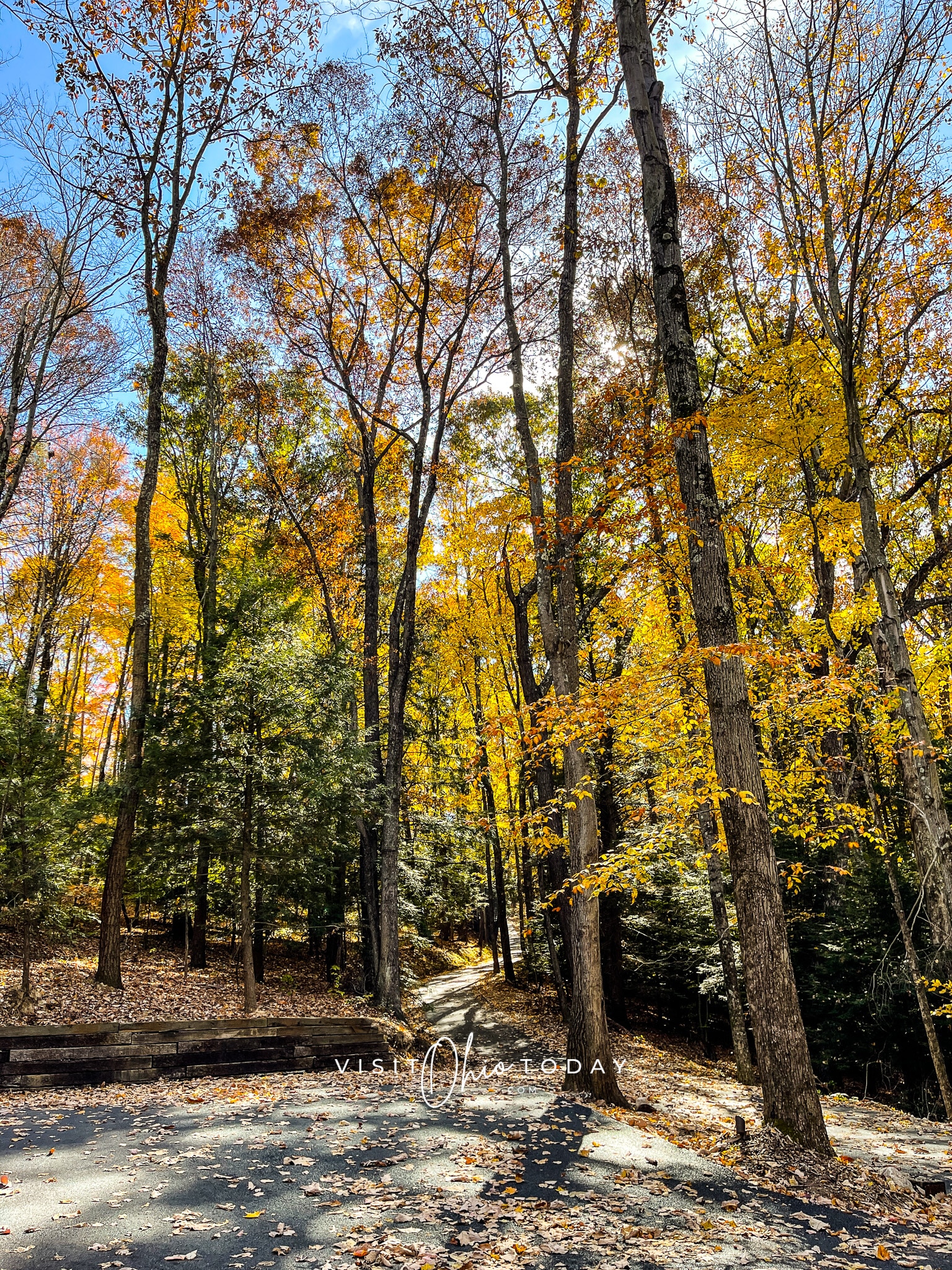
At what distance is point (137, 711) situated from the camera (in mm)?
10305

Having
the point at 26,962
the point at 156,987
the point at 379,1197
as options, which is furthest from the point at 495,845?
the point at 379,1197

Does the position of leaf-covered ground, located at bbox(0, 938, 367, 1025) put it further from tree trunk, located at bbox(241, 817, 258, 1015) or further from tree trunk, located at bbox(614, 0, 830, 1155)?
tree trunk, located at bbox(614, 0, 830, 1155)

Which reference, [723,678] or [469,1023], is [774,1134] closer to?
[723,678]

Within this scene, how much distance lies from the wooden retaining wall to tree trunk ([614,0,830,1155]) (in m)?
5.47

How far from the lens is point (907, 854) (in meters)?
11.4

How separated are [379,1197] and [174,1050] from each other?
441 cm

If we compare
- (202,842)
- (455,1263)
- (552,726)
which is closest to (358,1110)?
(455,1263)

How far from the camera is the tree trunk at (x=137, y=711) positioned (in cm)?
989

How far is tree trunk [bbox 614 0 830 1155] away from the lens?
531cm

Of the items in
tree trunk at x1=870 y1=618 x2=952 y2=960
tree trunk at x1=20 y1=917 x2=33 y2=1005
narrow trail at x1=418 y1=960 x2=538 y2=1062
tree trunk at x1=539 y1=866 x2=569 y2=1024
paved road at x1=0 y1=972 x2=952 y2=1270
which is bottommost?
narrow trail at x1=418 y1=960 x2=538 y2=1062

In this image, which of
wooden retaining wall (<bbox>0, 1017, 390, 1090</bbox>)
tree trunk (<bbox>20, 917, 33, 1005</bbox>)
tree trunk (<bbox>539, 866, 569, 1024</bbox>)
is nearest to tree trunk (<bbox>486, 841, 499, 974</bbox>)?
tree trunk (<bbox>539, 866, 569, 1024</bbox>)

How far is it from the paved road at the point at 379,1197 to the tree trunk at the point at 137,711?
3854mm

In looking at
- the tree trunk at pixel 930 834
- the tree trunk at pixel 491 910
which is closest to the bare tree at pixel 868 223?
the tree trunk at pixel 930 834

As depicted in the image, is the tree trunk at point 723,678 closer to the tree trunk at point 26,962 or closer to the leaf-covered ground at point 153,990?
the leaf-covered ground at point 153,990
